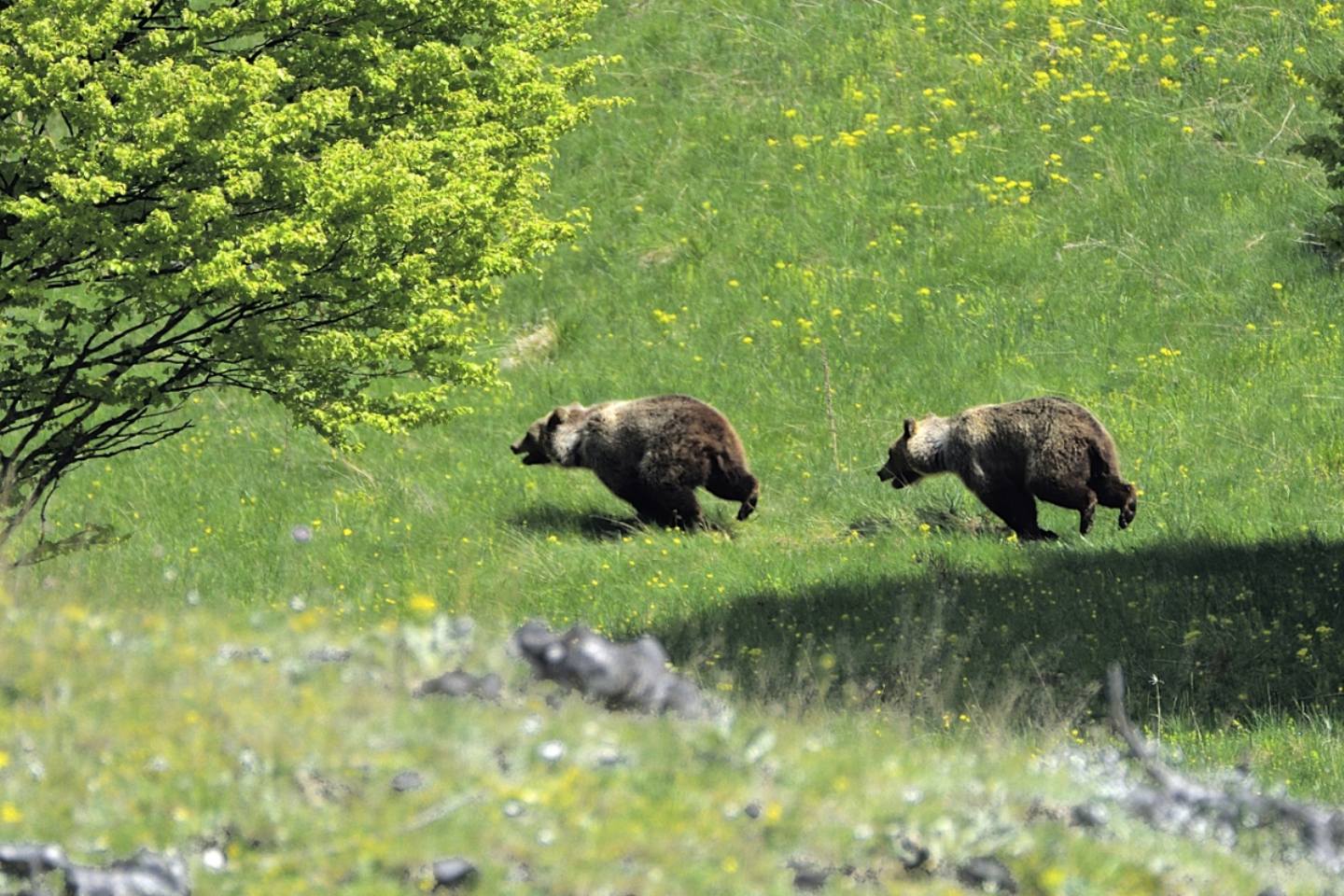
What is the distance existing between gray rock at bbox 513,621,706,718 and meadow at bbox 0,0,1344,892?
16.5 inches

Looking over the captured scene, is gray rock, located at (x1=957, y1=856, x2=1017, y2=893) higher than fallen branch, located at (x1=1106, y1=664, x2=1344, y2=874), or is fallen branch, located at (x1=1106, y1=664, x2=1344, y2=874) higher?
gray rock, located at (x1=957, y1=856, x2=1017, y2=893)

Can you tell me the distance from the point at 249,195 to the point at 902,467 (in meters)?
7.57

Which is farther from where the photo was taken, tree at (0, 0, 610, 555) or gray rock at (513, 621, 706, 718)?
tree at (0, 0, 610, 555)

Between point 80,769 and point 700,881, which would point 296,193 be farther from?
point 700,881

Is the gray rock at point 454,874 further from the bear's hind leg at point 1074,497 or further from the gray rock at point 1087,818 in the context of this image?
the bear's hind leg at point 1074,497

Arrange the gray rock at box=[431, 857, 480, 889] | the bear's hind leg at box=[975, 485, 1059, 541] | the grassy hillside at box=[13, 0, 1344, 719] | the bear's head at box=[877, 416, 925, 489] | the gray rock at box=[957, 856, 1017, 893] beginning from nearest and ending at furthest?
1. the gray rock at box=[431, 857, 480, 889]
2. the gray rock at box=[957, 856, 1017, 893]
3. the grassy hillside at box=[13, 0, 1344, 719]
4. the bear's hind leg at box=[975, 485, 1059, 541]
5. the bear's head at box=[877, 416, 925, 489]

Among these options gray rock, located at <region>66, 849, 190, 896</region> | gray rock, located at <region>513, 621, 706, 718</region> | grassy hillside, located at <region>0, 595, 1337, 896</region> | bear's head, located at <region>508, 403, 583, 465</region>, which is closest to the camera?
gray rock, located at <region>66, 849, 190, 896</region>

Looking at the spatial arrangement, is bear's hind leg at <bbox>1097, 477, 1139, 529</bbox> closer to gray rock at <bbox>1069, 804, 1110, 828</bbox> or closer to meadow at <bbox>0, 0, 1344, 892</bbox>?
meadow at <bbox>0, 0, 1344, 892</bbox>

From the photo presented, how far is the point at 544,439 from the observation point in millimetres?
17625

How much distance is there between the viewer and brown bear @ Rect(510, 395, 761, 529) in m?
16.2

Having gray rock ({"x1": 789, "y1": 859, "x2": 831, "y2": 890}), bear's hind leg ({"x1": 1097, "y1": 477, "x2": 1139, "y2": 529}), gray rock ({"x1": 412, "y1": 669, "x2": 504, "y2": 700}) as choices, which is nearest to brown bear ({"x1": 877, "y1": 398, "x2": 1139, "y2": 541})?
bear's hind leg ({"x1": 1097, "y1": 477, "x2": 1139, "y2": 529})

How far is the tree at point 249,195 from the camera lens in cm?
1091

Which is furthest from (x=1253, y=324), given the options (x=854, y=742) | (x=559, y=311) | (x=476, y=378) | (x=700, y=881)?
(x=700, y=881)

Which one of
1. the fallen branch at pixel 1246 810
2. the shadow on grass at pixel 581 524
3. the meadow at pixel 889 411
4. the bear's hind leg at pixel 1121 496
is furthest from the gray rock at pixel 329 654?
the bear's hind leg at pixel 1121 496
